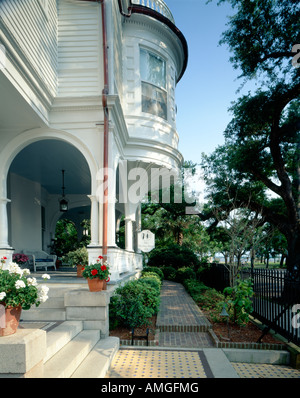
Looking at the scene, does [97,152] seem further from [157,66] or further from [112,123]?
[157,66]

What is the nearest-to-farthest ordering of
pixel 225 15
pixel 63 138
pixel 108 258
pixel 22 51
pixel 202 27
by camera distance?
pixel 22 51 → pixel 108 258 → pixel 63 138 → pixel 202 27 → pixel 225 15

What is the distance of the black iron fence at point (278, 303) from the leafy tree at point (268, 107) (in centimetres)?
407

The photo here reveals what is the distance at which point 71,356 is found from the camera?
434 cm

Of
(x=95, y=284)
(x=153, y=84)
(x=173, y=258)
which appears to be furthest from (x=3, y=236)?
(x=173, y=258)

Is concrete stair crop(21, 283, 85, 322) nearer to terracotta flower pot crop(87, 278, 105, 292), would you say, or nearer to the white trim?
terracotta flower pot crop(87, 278, 105, 292)

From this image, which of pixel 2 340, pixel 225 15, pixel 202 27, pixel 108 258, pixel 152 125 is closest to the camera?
pixel 2 340

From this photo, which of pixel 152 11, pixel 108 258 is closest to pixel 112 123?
pixel 108 258

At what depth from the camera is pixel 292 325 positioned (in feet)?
19.4

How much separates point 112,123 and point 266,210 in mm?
9067

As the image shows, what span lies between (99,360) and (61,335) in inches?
27.5

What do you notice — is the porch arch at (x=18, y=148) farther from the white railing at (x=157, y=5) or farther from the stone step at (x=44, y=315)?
the white railing at (x=157, y=5)

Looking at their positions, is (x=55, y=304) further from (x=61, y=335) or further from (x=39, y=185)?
(x=39, y=185)

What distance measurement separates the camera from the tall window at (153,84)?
10305 mm

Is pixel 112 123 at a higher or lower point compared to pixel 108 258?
higher
